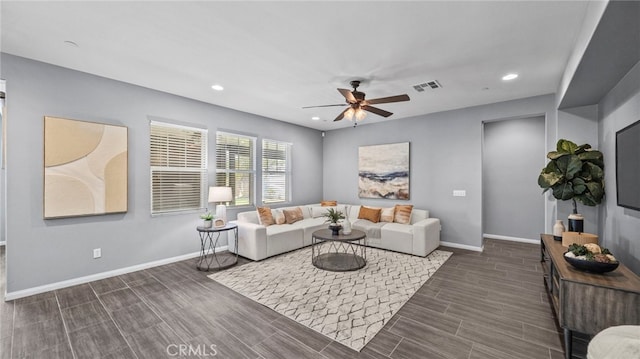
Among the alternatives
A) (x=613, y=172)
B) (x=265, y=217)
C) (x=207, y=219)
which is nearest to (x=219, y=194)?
(x=207, y=219)

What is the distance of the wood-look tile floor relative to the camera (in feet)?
7.02

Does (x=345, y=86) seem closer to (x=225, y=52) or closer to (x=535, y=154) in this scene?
(x=225, y=52)

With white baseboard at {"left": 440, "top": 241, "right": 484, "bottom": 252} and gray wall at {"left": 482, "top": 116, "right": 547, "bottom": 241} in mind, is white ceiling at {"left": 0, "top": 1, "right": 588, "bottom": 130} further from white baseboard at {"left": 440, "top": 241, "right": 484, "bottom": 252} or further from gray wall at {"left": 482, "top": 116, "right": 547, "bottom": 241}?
white baseboard at {"left": 440, "top": 241, "right": 484, "bottom": 252}

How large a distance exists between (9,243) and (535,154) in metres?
8.66

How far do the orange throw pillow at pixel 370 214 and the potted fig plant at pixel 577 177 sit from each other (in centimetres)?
286

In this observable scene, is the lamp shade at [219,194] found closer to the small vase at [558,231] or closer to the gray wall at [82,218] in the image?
the gray wall at [82,218]

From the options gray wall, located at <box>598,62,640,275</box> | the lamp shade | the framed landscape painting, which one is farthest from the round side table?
gray wall, located at <box>598,62,640,275</box>

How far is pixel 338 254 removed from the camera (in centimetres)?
475

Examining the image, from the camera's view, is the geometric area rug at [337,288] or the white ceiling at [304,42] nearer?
the white ceiling at [304,42]

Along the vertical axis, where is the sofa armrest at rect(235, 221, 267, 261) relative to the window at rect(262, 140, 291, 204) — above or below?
below

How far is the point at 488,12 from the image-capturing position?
2217mm

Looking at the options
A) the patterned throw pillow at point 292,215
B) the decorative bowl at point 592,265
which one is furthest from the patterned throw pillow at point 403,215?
the decorative bowl at point 592,265

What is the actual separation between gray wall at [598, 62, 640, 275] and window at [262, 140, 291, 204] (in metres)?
5.37

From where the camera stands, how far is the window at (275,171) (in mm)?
5957
